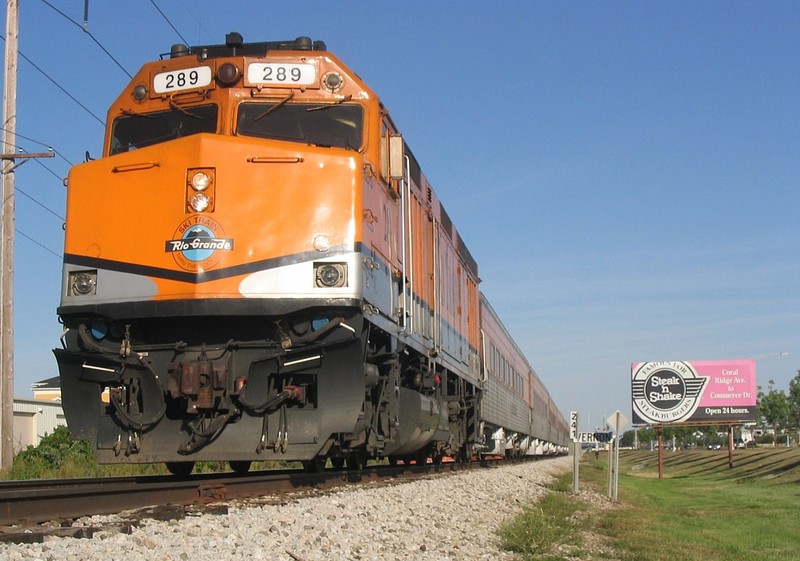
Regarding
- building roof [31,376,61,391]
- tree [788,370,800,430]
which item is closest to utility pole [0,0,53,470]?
building roof [31,376,61,391]

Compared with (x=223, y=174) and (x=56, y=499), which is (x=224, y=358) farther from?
(x=56, y=499)

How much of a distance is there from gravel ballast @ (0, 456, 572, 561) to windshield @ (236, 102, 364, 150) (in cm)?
342

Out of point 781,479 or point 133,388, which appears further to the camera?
point 781,479

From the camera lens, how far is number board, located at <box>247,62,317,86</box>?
360 inches

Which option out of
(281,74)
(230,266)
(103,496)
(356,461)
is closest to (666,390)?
(356,461)

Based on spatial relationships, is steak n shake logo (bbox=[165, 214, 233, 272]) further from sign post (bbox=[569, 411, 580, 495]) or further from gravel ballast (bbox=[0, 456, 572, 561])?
sign post (bbox=[569, 411, 580, 495])

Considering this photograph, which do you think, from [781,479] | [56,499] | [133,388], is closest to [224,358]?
[133,388]

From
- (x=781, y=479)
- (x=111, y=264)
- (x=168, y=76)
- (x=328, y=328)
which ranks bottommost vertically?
(x=781, y=479)

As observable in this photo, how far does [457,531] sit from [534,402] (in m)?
29.9

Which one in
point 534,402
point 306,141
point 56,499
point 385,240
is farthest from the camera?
point 534,402

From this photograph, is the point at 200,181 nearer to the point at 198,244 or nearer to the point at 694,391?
the point at 198,244

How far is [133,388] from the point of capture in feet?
27.0

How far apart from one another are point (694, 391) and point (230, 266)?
34.7 metres

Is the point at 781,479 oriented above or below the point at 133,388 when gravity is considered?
below
